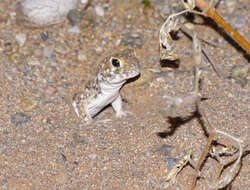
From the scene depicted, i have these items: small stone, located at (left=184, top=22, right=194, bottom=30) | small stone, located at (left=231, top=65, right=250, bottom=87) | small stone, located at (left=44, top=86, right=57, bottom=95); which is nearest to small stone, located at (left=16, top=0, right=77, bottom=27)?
small stone, located at (left=44, top=86, right=57, bottom=95)

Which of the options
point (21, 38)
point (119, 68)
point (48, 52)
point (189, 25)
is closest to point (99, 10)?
point (48, 52)

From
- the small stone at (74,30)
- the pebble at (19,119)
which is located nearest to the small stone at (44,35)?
the small stone at (74,30)

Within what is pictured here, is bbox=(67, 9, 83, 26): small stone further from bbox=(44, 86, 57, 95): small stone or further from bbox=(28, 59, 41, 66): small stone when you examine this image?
bbox=(44, 86, 57, 95): small stone

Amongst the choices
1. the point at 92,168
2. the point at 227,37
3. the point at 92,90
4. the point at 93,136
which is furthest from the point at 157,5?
the point at 92,168

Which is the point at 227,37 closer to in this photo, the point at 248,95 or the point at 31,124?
the point at 248,95

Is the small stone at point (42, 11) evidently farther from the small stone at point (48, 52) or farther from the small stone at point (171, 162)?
the small stone at point (171, 162)

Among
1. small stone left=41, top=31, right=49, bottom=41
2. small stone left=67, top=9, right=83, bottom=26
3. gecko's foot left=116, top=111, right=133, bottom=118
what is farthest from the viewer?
small stone left=67, top=9, right=83, bottom=26
